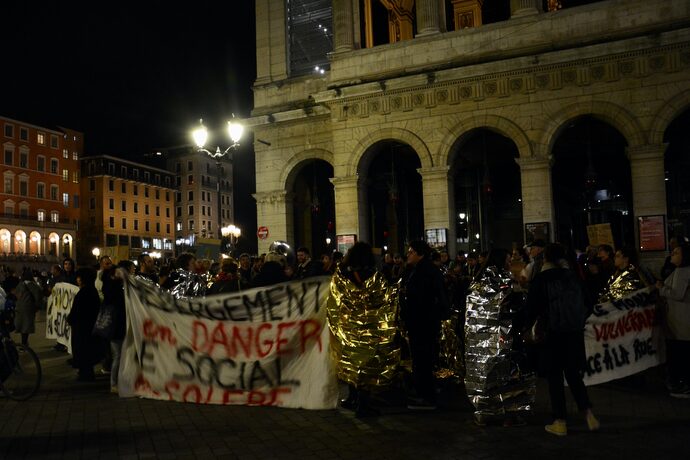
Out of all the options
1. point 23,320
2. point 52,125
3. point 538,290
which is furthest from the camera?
point 52,125

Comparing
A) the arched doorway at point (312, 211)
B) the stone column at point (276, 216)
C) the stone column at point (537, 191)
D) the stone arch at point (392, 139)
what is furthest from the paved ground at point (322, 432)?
the arched doorway at point (312, 211)

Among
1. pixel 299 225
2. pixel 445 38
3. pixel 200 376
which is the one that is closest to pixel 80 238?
pixel 299 225

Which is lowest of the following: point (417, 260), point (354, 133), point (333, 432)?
point (333, 432)

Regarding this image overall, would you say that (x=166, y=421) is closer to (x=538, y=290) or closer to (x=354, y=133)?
(x=538, y=290)

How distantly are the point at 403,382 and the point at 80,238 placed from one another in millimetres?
87828

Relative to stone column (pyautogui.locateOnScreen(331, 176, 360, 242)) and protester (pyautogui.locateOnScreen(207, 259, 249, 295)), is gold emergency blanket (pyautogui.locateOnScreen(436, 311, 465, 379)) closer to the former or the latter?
protester (pyautogui.locateOnScreen(207, 259, 249, 295))

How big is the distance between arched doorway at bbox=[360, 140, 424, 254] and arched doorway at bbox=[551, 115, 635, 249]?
5.73 meters

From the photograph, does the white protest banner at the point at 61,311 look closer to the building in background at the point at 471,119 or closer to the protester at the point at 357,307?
the protester at the point at 357,307

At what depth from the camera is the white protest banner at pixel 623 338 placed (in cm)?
788

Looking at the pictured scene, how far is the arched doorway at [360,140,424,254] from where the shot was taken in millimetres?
22562

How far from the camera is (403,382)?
8148mm

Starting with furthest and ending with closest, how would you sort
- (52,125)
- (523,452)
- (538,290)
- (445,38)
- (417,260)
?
1. (52,125)
2. (445,38)
3. (417,260)
4. (538,290)
5. (523,452)

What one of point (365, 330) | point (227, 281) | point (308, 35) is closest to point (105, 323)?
point (227, 281)

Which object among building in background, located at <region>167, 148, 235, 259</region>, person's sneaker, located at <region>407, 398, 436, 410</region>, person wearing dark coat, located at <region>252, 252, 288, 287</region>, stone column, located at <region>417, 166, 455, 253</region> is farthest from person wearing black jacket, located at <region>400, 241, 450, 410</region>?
building in background, located at <region>167, 148, 235, 259</region>
